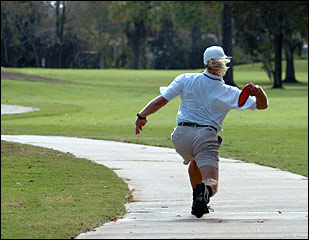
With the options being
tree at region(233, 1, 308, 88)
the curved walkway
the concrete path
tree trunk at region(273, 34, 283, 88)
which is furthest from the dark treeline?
the concrete path

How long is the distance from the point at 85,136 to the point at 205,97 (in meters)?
12.6

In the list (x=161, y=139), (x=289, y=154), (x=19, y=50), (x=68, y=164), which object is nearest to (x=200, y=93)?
(x=68, y=164)

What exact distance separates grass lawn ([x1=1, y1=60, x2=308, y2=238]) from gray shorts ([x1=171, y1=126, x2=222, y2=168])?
1.08 m

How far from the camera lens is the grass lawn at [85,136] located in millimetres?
8742

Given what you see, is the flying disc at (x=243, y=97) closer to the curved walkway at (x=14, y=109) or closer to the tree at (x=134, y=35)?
the curved walkway at (x=14, y=109)

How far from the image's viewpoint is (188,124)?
830cm

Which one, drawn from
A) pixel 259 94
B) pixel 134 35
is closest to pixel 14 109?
pixel 259 94

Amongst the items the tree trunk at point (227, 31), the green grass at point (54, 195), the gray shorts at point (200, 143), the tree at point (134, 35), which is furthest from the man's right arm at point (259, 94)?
the tree at point (134, 35)

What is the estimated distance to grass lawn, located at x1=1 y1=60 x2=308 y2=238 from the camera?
28.7ft

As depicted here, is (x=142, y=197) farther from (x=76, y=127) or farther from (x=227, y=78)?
(x=227, y=78)

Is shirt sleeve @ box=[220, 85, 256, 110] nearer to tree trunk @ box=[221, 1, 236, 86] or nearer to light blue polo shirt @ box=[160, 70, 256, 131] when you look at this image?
light blue polo shirt @ box=[160, 70, 256, 131]

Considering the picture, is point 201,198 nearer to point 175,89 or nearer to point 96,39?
point 175,89

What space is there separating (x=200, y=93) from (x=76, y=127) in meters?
16.2

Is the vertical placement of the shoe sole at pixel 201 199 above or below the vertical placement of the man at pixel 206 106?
below
